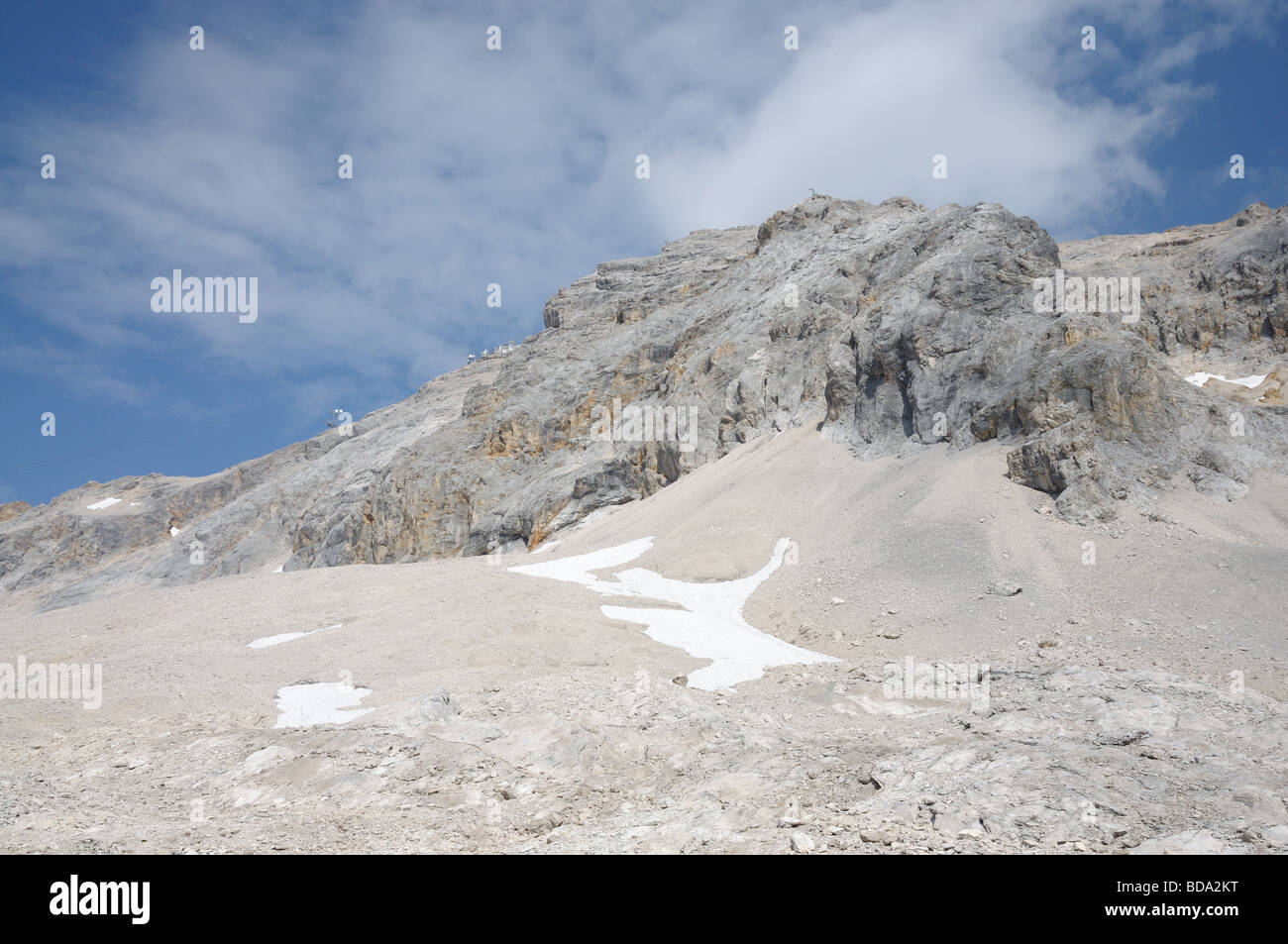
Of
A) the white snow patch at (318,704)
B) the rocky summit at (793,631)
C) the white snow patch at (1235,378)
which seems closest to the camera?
the rocky summit at (793,631)

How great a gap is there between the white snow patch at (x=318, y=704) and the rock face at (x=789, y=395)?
1923cm

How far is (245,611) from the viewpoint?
21906 mm

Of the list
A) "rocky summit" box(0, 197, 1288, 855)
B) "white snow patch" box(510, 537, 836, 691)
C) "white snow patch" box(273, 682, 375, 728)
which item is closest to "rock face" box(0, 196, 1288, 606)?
"rocky summit" box(0, 197, 1288, 855)

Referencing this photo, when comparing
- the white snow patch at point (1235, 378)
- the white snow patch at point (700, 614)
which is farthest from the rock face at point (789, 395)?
the white snow patch at point (700, 614)

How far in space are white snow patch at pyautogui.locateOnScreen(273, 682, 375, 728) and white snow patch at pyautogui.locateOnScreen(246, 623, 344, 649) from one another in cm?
417

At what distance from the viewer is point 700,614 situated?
2173 cm

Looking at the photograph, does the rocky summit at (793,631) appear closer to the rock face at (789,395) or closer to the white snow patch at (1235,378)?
the rock face at (789,395)

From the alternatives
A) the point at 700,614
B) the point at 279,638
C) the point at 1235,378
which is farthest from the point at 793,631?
the point at 1235,378

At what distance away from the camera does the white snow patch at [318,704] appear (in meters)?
12.7

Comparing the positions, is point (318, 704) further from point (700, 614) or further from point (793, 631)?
point (793, 631)

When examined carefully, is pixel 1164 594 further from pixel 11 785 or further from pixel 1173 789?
pixel 11 785

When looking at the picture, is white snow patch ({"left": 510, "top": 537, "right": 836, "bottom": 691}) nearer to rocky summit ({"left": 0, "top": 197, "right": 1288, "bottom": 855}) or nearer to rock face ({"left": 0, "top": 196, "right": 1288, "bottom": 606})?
rocky summit ({"left": 0, "top": 197, "right": 1288, "bottom": 855})

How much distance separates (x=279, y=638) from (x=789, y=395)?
97.6 feet
